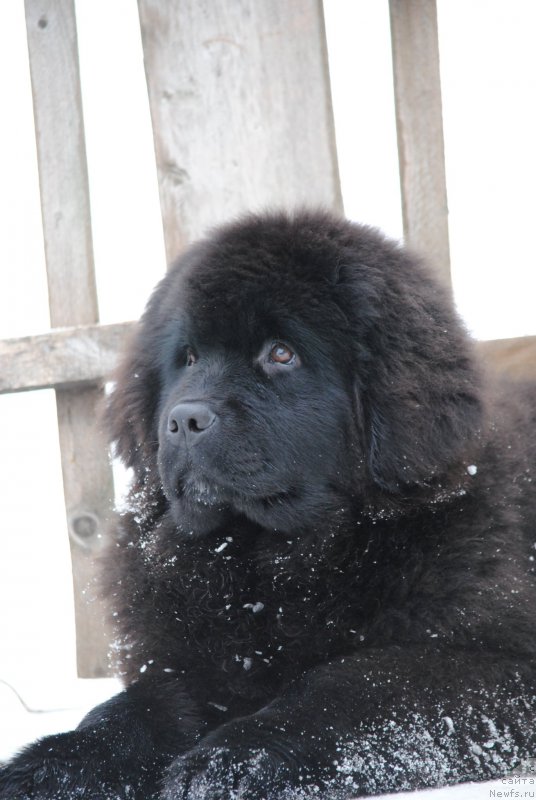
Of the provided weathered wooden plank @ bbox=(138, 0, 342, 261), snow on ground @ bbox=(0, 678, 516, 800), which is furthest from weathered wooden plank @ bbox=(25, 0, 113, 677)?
weathered wooden plank @ bbox=(138, 0, 342, 261)

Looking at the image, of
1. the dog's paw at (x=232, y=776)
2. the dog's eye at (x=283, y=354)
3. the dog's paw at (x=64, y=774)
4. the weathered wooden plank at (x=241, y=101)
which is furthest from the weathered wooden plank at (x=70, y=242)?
the dog's paw at (x=232, y=776)

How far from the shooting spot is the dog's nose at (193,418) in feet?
7.02

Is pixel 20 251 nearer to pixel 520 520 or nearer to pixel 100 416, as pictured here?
pixel 100 416

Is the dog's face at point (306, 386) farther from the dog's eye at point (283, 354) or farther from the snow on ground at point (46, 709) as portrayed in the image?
the snow on ground at point (46, 709)

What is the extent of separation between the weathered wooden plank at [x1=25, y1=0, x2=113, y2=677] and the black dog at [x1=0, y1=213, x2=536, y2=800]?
1.19m

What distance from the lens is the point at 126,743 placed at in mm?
1935

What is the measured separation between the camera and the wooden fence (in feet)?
11.0

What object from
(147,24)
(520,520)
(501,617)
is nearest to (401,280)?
(520,520)

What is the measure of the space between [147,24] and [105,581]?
208 centimetres

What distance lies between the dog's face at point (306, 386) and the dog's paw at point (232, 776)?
0.66 metres

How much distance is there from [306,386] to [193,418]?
1.04 ft

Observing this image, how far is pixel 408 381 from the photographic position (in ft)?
7.34

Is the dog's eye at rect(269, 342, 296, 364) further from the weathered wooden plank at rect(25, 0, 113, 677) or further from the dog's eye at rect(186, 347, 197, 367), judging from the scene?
the weathered wooden plank at rect(25, 0, 113, 677)

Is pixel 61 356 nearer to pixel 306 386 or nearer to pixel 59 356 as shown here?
pixel 59 356
